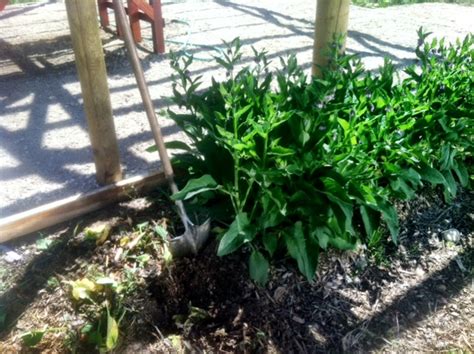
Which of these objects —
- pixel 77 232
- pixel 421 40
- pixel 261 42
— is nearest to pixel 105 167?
pixel 77 232

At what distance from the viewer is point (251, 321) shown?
2.08 metres

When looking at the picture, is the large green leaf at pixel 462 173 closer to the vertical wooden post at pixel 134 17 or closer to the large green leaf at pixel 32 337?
the large green leaf at pixel 32 337

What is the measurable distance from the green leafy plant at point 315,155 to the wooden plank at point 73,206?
1.06ft

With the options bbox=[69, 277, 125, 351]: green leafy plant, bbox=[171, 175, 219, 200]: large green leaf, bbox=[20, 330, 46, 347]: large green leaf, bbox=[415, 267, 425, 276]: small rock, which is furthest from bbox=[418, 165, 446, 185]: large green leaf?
bbox=[20, 330, 46, 347]: large green leaf

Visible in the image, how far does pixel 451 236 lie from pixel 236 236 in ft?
4.36

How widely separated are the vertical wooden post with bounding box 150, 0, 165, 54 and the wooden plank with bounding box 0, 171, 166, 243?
9.32 ft

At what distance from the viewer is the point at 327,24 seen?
277 cm

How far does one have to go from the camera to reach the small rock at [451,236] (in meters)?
2.64

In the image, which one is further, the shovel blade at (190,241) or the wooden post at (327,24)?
the wooden post at (327,24)

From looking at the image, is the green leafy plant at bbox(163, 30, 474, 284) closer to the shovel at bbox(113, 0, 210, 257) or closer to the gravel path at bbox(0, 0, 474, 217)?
the shovel at bbox(113, 0, 210, 257)

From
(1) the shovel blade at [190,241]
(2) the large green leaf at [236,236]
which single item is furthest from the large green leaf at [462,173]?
(1) the shovel blade at [190,241]

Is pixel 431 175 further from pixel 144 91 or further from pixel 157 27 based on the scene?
pixel 157 27

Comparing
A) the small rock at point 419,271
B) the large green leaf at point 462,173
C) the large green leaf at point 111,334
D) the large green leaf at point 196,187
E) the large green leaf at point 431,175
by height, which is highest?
the large green leaf at point 196,187

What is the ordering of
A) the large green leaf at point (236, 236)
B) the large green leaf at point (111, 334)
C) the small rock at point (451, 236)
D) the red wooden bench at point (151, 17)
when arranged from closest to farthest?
the large green leaf at point (111, 334) < the large green leaf at point (236, 236) < the small rock at point (451, 236) < the red wooden bench at point (151, 17)
